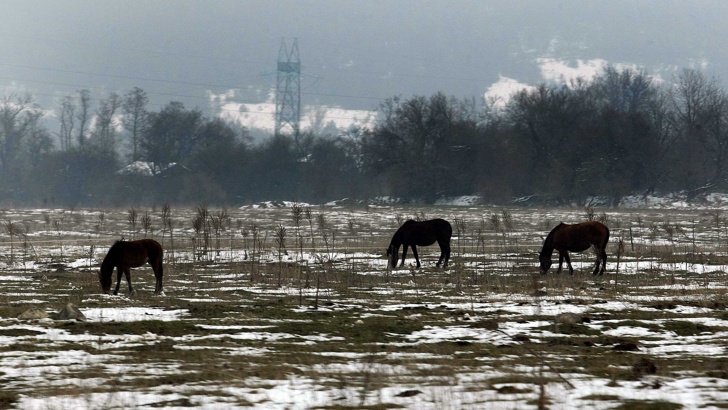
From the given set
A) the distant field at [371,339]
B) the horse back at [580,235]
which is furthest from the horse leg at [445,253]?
the horse back at [580,235]

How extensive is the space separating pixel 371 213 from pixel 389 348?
170 feet

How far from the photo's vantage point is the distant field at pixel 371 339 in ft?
33.3

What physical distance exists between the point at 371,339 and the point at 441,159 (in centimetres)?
7227

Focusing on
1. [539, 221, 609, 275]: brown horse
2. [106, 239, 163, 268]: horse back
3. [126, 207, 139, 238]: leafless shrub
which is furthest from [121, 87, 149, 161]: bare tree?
[106, 239, 163, 268]: horse back

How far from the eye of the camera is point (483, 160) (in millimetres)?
87375

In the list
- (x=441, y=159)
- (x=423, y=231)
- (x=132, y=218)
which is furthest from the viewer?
(x=441, y=159)

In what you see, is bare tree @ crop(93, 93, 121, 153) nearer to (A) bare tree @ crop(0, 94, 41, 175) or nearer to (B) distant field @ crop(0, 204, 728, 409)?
(A) bare tree @ crop(0, 94, 41, 175)

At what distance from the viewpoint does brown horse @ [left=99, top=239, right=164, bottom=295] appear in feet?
72.4

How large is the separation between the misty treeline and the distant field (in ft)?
171

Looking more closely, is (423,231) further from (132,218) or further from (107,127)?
(107,127)

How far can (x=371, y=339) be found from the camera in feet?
48.0

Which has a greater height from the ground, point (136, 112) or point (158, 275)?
Answer: point (136, 112)

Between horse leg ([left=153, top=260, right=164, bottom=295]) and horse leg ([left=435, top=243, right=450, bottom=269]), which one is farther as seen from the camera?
horse leg ([left=435, top=243, right=450, bottom=269])

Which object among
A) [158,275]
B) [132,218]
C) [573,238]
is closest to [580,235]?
[573,238]
